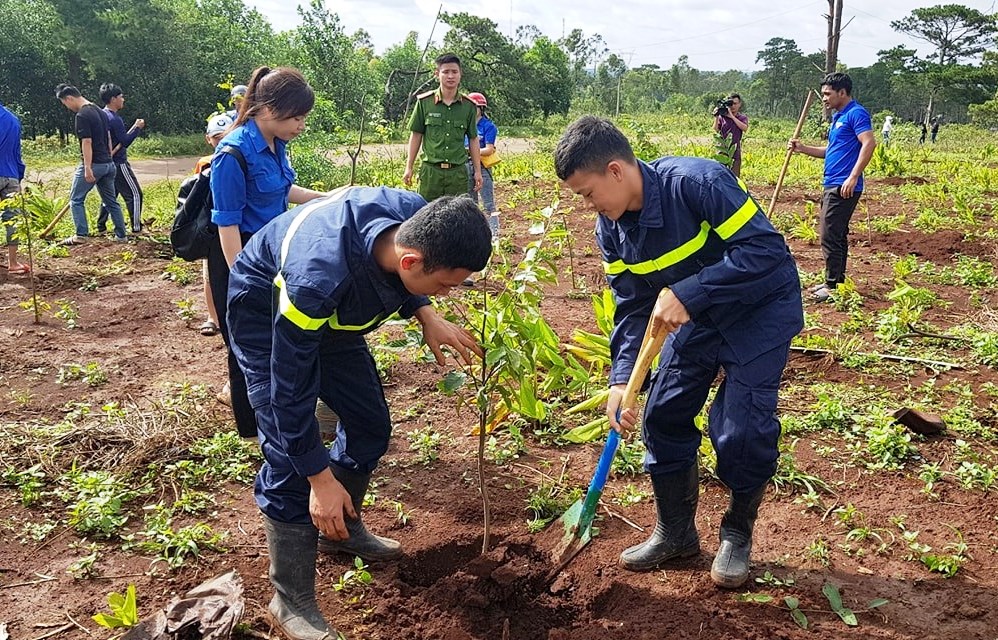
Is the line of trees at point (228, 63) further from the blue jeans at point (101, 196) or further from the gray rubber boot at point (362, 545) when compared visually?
the gray rubber boot at point (362, 545)

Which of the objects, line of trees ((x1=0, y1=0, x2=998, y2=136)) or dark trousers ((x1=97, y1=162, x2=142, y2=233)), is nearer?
dark trousers ((x1=97, y1=162, x2=142, y2=233))

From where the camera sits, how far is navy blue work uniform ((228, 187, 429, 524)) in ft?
6.16

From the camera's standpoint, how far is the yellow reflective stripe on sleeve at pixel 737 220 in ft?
7.24

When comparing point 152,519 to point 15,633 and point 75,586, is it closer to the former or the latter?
point 75,586

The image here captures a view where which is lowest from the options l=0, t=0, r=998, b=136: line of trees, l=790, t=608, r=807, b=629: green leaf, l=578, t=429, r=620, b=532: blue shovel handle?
l=790, t=608, r=807, b=629: green leaf

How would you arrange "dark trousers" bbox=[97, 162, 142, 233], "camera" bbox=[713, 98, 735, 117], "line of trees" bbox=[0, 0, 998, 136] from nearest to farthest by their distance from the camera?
"dark trousers" bbox=[97, 162, 142, 233], "camera" bbox=[713, 98, 735, 117], "line of trees" bbox=[0, 0, 998, 136]

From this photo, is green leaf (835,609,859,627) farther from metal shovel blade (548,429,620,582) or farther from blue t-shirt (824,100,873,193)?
blue t-shirt (824,100,873,193)

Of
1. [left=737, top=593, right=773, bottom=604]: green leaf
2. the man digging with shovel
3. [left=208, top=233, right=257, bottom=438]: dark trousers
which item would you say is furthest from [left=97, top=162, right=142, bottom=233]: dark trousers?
[left=737, top=593, right=773, bottom=604]: green leaf

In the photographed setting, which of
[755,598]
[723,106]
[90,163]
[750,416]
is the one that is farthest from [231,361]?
[723,106]

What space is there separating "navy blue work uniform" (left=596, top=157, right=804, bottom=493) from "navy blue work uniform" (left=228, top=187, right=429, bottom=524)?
722 millimetres

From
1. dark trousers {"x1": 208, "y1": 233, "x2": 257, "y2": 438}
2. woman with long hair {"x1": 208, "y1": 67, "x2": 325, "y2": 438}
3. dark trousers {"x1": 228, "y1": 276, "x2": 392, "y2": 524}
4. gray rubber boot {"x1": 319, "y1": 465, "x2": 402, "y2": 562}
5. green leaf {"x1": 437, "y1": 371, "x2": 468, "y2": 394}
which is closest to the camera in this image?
dark trousers {"x1": 228, "y1": 276, "x2": 392, "y2": 524}

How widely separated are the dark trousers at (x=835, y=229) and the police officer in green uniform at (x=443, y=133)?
9.23 ft

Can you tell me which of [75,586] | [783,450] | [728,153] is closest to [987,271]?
[728,153]

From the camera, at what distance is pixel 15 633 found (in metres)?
2.39
